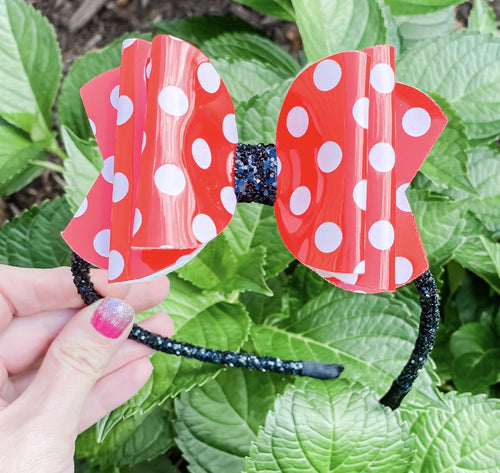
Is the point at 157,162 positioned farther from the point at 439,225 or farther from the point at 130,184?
the point at 439,225

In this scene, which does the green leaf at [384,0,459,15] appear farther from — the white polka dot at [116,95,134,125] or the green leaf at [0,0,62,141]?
the white polka dot at [116,95,134,125]

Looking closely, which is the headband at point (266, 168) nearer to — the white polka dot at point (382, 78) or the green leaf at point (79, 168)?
the white polka dot at point (382, 78)

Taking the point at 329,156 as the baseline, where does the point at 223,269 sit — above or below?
below

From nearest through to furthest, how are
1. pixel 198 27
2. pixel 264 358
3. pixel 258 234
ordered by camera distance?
pixel 264 358, pixel 258 234, pixel 198 27

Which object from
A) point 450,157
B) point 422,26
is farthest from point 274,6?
point 450,157

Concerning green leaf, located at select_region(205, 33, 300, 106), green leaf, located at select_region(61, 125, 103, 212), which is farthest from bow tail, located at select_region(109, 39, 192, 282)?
green leaf, located at select_region(205, 33, 300, 106)

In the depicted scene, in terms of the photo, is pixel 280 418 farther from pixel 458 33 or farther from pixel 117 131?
pixel 458 33

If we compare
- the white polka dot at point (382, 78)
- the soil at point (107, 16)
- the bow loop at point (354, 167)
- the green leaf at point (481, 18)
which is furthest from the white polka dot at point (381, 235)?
the soil at point (107, 16)
